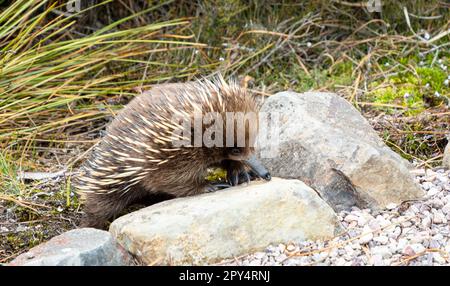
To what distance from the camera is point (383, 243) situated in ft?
11.6

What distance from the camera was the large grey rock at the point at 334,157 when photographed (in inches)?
153

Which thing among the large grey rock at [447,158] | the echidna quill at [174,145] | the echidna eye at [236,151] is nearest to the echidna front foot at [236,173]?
the echidna quill at [174,145]

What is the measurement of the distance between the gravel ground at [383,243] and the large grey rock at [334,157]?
92 mm

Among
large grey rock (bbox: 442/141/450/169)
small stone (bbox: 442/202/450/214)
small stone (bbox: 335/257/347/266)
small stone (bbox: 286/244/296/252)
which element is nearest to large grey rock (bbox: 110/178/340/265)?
small stone (bbox: 286/244/296/252)

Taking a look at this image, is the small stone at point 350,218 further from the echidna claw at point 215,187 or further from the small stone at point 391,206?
the echidna claw at point 215,187

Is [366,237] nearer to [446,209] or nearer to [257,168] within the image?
[446,209]

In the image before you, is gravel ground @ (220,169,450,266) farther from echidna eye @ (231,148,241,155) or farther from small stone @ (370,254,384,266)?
echidna eye @ (231,148,241,155)

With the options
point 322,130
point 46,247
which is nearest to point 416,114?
point 322,130

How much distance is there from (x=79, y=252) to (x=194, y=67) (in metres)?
2.88

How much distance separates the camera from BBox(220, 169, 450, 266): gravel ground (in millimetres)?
3383

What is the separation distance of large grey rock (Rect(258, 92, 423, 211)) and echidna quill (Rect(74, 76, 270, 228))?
9.6 inches

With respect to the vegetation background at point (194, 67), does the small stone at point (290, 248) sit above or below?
below

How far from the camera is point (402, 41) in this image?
19.7 ft

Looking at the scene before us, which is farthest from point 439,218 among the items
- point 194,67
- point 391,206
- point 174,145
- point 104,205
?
point 194,67
